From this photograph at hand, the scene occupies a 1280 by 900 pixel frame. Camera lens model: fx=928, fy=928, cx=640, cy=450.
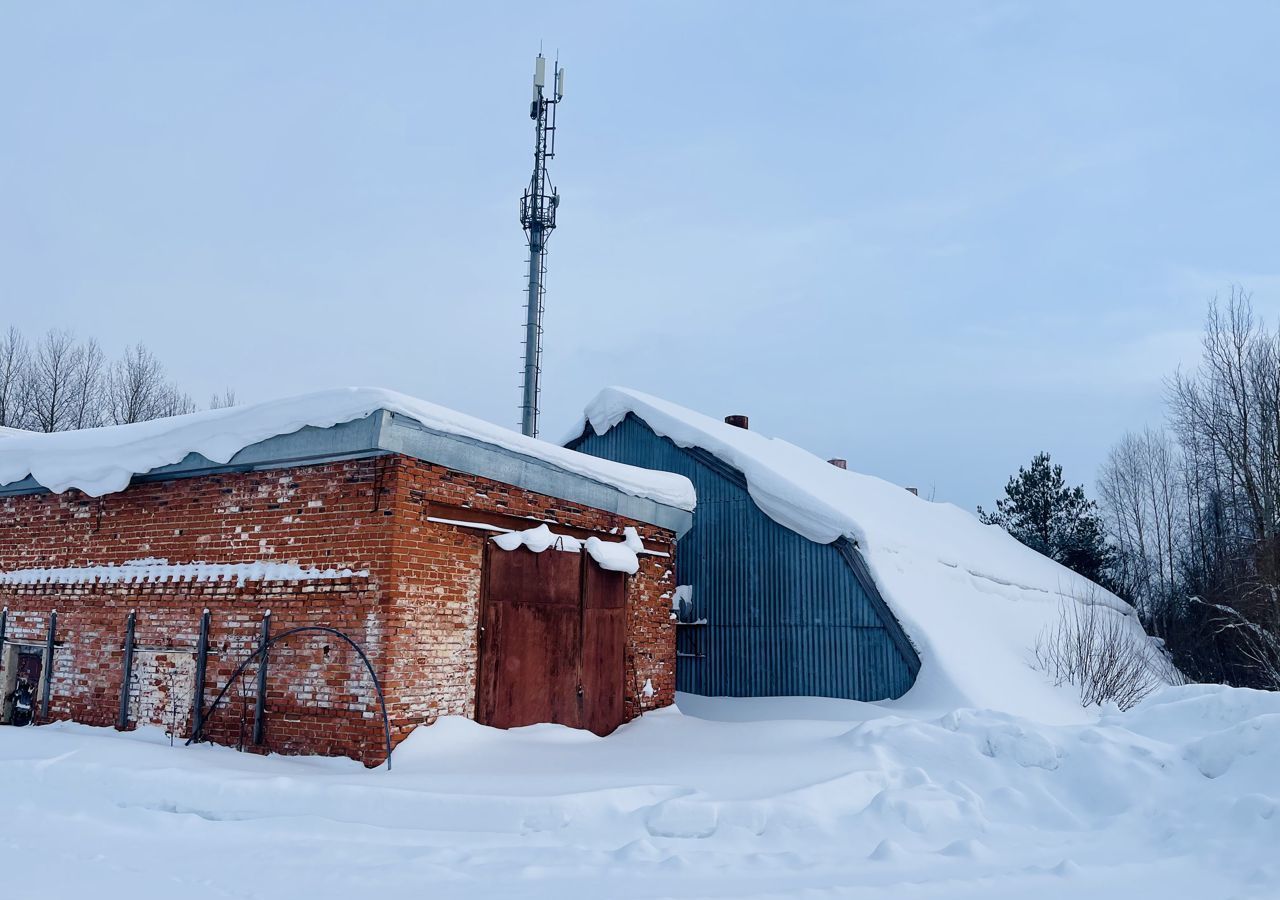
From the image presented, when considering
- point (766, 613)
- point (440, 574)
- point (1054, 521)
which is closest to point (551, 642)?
point (440, 574)

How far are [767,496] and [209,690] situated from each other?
29.8 ft

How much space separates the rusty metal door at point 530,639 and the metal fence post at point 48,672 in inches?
214

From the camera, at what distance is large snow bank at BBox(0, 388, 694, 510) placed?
928 centimetres

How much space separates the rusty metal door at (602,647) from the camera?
11555 mm

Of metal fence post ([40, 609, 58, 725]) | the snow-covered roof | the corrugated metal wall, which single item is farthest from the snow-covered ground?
the corrugated metal wall

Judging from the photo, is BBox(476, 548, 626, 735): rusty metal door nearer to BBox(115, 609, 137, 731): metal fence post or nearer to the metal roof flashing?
the metal roof flashing

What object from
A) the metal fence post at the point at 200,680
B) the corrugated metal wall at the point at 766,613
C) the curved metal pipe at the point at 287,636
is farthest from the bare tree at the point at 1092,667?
the metal fence post at the point at 200,680

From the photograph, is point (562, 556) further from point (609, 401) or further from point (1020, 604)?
point (1020, 604)

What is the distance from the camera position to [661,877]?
18.8 ft

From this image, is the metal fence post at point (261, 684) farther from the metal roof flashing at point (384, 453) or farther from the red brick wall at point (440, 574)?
the metal roof flashing at point (384, 453)

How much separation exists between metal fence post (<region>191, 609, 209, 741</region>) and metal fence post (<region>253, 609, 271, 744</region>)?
2.35ft

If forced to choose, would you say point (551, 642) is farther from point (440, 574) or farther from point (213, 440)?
point (213, 440)

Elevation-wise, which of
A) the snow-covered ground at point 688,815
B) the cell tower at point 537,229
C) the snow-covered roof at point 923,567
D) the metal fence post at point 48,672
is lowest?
the snow-covered ground at point 688,815

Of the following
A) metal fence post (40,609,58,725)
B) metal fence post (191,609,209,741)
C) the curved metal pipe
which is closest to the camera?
the curved metal pipe
